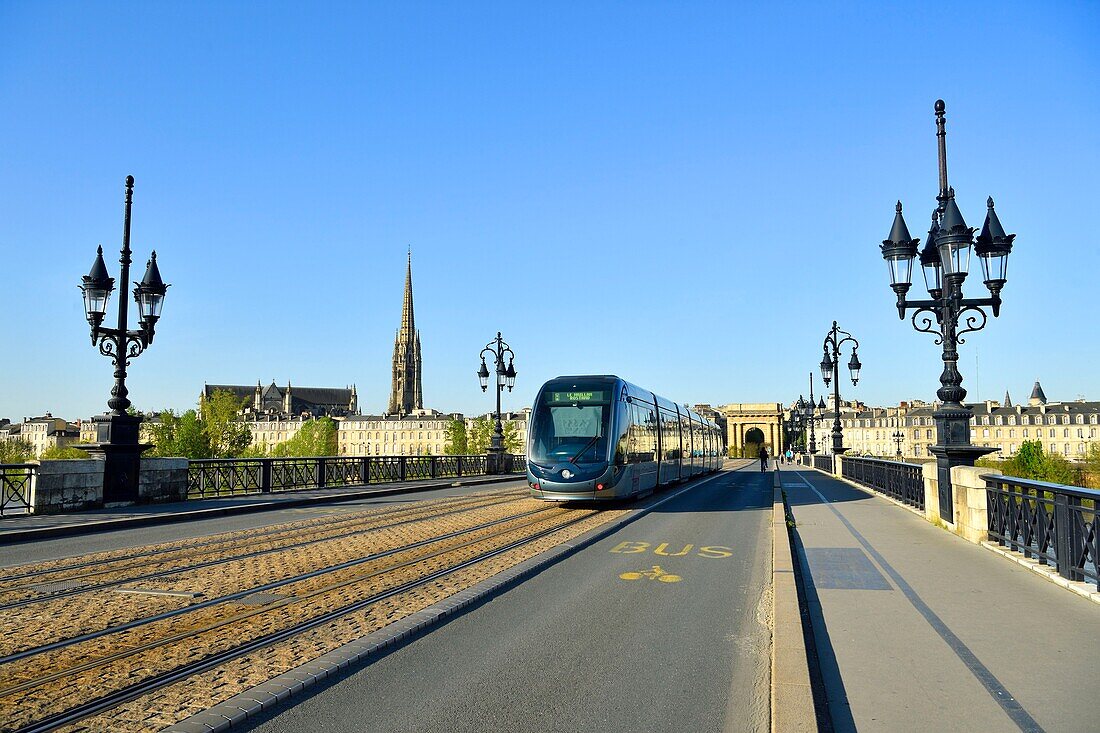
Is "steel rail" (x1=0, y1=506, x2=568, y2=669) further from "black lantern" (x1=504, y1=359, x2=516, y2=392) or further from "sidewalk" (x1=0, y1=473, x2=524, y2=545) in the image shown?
"black lantern" (x1=504, y1=359, x2=516, y2=392)

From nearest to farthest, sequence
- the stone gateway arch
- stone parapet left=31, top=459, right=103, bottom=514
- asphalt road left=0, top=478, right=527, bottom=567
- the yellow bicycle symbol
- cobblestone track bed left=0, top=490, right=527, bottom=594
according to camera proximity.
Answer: cobblestone track bed left=0, top=490, right=527, bottom=594, the yellow bicycle symbol, asphalt road left=0, top=478, right=527, bottom=567, stone parapet left=31, top=459, right=103, bottom=514, the stone gateway arch

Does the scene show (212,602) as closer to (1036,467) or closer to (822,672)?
(822,672)

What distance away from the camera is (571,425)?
1933 cm

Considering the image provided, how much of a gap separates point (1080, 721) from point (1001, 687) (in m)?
0.66

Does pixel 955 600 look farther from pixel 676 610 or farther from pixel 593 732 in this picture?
pixel 593 732

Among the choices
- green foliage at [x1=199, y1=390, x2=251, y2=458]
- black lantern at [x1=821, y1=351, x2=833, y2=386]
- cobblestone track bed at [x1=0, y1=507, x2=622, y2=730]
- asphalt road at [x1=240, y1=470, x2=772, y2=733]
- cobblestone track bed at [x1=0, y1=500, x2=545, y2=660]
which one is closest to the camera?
asphalt road at [x1=240, y1=470, x2=772, y2=733]

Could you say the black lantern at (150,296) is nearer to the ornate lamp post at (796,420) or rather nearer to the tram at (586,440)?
the tram at (586,440)

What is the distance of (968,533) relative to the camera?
505 inches

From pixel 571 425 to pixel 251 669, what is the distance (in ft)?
45.5

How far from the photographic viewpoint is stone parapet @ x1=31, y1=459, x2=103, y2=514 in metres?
16.6

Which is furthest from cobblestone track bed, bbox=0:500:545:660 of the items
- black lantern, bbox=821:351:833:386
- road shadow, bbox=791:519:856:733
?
black lantern, bbox=821:351:833:386

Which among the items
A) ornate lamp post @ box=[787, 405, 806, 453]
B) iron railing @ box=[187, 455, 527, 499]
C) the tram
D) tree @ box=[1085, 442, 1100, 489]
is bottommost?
tree @ box=[1085, 442, 1100, 489]

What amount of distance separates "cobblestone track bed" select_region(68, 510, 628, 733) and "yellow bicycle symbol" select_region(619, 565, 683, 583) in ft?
6.36

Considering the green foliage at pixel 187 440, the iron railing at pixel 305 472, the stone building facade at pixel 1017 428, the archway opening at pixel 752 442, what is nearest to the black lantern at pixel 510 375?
the iron railing at pixel 305 472
